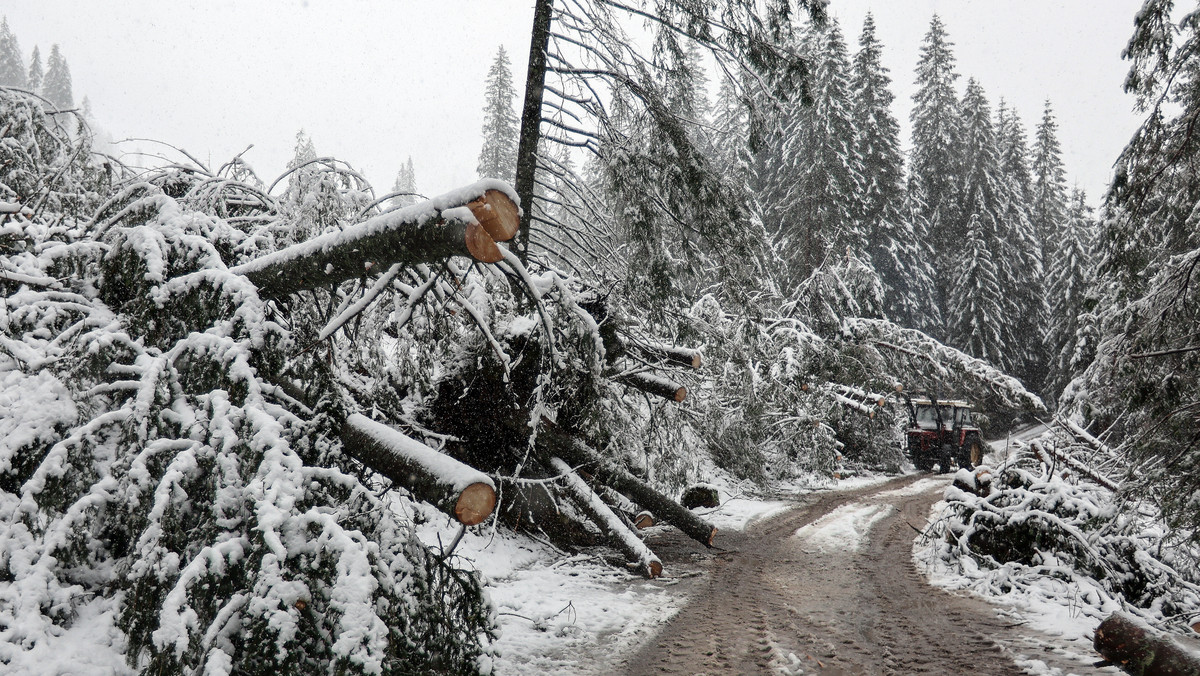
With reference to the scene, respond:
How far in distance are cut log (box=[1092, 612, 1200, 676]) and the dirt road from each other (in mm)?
571

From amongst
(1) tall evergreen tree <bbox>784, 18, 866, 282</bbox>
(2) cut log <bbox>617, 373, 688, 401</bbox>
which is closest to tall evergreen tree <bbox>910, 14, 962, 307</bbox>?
(1) tall evergreen tree <bbox>784, 18, 866, 282</bbox>

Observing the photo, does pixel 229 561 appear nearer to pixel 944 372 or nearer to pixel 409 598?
pixel 409 598

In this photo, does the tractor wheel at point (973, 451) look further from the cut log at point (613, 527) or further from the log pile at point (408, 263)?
the log pile at point (408, 263)

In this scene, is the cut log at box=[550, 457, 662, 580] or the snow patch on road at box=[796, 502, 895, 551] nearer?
the cut log at box=[550, 457, 662, 580]

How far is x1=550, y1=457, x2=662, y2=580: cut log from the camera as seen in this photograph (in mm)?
6059

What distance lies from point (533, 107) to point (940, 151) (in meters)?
30.0

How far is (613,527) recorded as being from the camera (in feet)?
20.3

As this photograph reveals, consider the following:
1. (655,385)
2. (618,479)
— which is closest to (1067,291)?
(655,385)

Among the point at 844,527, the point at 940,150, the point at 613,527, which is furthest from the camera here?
the point at 940,150

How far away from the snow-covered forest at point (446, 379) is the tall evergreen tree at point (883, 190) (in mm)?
14276

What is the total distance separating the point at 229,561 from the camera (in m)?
2.41

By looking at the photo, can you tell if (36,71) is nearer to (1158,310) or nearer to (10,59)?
(10,59)

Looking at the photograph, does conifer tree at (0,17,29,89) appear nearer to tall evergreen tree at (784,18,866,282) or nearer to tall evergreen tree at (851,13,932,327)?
tall evergreen tree at (784,18,866,282)

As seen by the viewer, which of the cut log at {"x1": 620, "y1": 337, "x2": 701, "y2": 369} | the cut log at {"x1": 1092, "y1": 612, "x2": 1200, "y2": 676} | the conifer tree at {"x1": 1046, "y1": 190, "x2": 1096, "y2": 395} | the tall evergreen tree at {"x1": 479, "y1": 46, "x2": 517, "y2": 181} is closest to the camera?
the cut log at {"x1": 1092, "y1": 612, "x2": 1200, "y2": 676}
